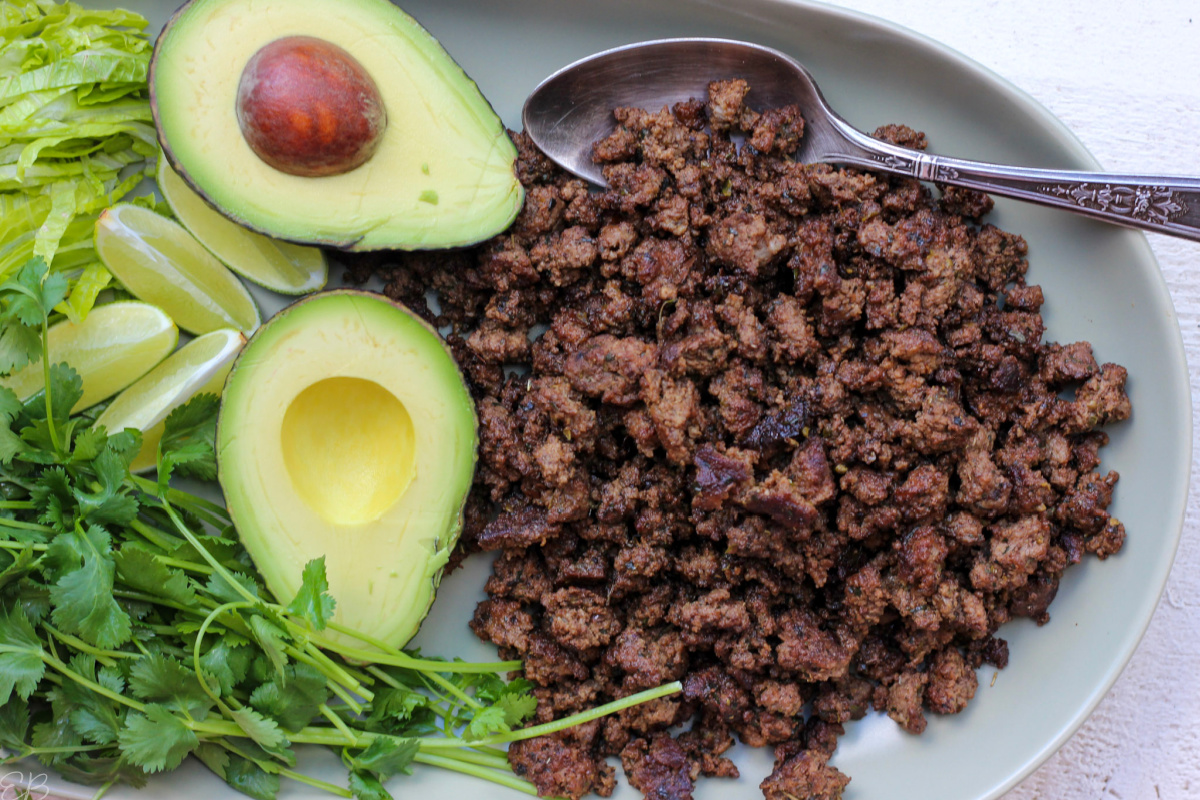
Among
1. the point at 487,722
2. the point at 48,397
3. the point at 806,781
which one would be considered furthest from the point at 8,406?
the point at 806,781

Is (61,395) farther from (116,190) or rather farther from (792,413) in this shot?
(792,413)

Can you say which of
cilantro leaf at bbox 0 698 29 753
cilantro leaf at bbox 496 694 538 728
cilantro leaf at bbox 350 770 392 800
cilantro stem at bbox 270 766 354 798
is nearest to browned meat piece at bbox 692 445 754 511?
cilantro leaf at bbox 496 694 538 728

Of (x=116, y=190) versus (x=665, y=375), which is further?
(x=116, y=190)

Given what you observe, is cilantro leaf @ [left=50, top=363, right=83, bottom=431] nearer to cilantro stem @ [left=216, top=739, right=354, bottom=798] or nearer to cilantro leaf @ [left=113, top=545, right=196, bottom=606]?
cilantro leaf @ [left=113, top=545, right=196, bottom=606]

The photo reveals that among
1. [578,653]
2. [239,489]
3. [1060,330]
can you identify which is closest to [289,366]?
[239,489]

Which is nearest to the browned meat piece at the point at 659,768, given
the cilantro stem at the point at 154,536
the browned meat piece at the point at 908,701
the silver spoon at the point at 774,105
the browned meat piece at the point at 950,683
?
the browned meat piece at the point at 908,701

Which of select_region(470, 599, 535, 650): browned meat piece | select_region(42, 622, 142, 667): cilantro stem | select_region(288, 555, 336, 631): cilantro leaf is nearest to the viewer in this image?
select_region(288, 555, 336, 631): cilantro leaf

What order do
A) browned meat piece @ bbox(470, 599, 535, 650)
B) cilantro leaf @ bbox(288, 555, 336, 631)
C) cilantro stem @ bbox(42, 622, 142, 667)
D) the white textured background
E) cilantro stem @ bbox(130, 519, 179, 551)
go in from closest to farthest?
cilantro leaf @ bbox(288, 555, 336, 631)
cilantro stem @ bbox(42, 622, 142, 667)
cilantro stem @ bbox(130, 519, 179, 551)
browned meat piece @ bbox(470, 599, 535, 650)
the white textured background
